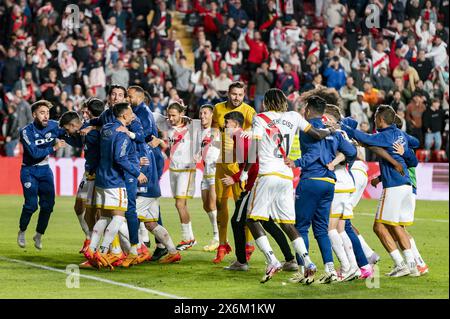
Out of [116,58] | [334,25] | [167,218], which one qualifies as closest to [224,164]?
[167,218]

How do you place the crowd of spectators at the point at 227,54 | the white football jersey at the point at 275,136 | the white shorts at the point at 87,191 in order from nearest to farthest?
the white football jersey at the point at 275,136 → the white shorts at the point at 87,191 → the crowd of spectators at the point at 227,54

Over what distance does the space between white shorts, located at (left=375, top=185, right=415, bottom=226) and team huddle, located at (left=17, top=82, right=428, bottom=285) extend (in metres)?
0.01

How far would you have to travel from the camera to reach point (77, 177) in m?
24.8

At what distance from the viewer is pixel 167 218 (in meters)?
19.9

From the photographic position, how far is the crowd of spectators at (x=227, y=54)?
26.2m

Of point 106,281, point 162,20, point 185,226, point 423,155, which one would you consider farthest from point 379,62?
point 106,281

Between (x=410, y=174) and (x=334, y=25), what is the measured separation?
58.0ft

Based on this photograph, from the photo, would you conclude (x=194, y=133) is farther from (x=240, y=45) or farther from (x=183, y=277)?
(x=240, y=45)

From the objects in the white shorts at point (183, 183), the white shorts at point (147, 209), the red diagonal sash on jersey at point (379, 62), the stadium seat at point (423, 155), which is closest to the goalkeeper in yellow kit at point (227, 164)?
the white shorts at point (147, 209)

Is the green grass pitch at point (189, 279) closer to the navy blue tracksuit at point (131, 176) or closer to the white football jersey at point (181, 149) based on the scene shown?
the navy blue tracksuit at point (131, 176)

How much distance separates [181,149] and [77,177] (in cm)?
978

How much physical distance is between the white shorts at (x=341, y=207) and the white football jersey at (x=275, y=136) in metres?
0.93

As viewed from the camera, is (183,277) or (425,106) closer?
(183,277)

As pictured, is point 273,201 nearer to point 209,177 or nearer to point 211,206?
point 209,177
